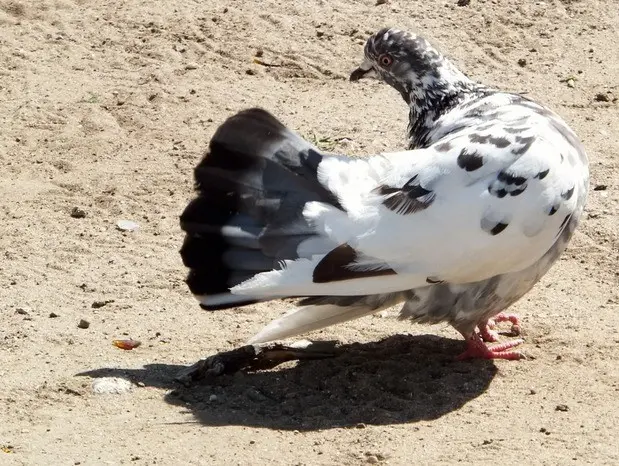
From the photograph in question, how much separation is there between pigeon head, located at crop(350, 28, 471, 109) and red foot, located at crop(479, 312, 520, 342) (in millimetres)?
1132

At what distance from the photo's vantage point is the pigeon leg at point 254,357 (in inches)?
224

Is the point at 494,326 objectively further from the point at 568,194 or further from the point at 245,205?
the point at 245,205

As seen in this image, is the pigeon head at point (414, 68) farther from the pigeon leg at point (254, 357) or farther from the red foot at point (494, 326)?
the pigeon leg at point (254, 357)

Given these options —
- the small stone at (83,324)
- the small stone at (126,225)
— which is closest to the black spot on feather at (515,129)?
the small stone at (83,324)

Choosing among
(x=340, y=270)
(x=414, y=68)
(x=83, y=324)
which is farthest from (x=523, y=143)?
(x=83, y=324)

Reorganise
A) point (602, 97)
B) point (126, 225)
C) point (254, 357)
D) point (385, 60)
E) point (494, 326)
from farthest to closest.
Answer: point (602, 97), point (126, 225), point (385, 60), point (494, 326), point (254, 357)

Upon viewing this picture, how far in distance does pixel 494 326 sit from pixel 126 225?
2.22 m

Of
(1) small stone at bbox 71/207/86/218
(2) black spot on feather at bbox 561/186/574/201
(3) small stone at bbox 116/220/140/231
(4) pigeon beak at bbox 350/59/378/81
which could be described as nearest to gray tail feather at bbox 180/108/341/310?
(2) black spot on feather at bbox 561/186/574/201

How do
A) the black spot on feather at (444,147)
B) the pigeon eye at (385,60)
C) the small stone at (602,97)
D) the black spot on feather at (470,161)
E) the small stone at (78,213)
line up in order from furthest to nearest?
the small stone at (602,97) < the small stone at (78,213) < the pigeon eye at (385,60) < the black spot on feather at (444,147) < the black spot on feather at (470,161)

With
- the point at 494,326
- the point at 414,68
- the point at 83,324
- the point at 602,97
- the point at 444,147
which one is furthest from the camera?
the point at 602,97

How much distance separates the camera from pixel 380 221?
5496 millimetres

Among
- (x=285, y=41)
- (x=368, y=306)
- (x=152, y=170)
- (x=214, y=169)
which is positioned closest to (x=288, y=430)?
(x=368, y=306)

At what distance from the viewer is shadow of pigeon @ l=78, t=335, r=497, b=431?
5.39m

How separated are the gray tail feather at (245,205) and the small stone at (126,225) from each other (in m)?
1.73
